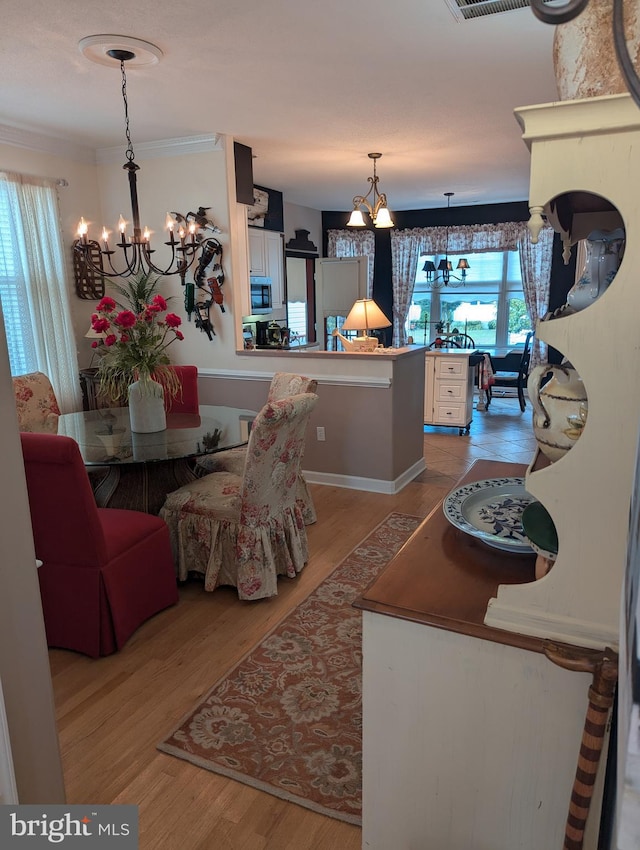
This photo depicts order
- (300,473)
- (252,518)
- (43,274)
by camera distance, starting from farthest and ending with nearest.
A: (43,274) < (300,473) < (252,518)

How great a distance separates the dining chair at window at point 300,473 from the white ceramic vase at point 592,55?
2.46m

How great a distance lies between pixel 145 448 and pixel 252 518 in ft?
2.06

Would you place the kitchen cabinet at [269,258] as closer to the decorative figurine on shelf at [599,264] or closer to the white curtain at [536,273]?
the white curtain at [536,273]

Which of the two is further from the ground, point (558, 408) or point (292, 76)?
point (292, 76)

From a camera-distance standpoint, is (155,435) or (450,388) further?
(450,388)

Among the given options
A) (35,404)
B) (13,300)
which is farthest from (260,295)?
(35,404)

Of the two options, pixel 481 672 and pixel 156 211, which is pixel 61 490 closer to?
pixel 481 672

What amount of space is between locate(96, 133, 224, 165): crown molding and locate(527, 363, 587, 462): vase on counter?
3854 millimetres

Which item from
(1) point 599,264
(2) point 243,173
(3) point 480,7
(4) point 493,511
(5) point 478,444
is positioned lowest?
(5) point 478,444

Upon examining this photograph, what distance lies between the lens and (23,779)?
123 cm

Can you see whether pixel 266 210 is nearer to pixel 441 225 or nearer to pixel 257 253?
pixel 257 253

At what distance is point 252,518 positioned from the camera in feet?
9.08

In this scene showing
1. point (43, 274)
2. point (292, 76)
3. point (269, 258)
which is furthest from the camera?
point (269, 258)

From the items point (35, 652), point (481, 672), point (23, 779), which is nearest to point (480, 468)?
point (481, 672)
